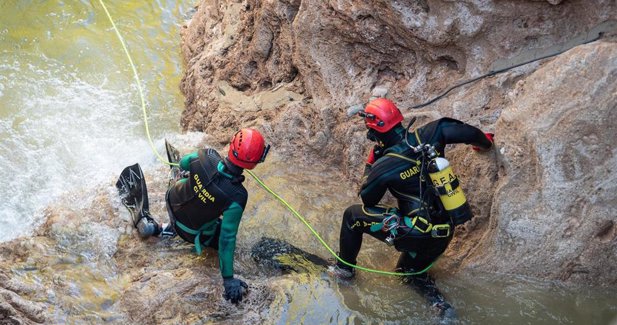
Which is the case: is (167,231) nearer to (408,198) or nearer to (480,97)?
(408,198)

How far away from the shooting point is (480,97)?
573cm

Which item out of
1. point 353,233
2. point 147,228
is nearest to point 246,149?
point 353,233

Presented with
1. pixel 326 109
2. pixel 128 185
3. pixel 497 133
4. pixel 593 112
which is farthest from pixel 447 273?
pixel 128 185

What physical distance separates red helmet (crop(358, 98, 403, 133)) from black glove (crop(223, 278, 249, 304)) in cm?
173

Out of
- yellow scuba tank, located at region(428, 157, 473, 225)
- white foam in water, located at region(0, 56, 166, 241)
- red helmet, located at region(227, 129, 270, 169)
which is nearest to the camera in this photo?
yellow scuba tank, located at region(428, 157, 473, 225)

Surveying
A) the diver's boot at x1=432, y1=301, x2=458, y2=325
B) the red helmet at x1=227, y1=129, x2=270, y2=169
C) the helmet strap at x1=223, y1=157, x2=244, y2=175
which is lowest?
the diver's boot at x1=432, y1=301, x2=458, y2=325

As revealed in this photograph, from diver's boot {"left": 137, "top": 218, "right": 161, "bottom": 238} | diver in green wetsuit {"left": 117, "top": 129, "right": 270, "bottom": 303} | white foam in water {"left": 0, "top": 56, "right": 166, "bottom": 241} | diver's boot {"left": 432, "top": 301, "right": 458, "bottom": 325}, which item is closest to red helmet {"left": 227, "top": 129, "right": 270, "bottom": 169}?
diver in green wetsuit {"left": 117, "top": 129, "right": 270, "bottom": 303}

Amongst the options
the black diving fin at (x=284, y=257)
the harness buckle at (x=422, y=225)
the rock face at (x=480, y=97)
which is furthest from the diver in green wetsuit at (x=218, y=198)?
the rock face at (x=480, y=97)

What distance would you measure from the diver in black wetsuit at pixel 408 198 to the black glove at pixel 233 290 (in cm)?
101

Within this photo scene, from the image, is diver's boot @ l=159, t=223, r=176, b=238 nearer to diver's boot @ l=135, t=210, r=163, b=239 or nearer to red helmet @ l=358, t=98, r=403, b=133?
diver's boot @ l=135, t=210, r=163, b=239

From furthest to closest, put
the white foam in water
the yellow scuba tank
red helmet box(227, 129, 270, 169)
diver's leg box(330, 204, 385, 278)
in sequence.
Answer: the white foam in water < diver's leg box(330, 204, 385, 278) < red helmet box(227, 129, 270, 169) < the yellow scuba tank

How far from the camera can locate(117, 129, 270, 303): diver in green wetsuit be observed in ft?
15.2

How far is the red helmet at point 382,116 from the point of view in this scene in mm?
4871

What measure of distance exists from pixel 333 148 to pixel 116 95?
4.23 metres
